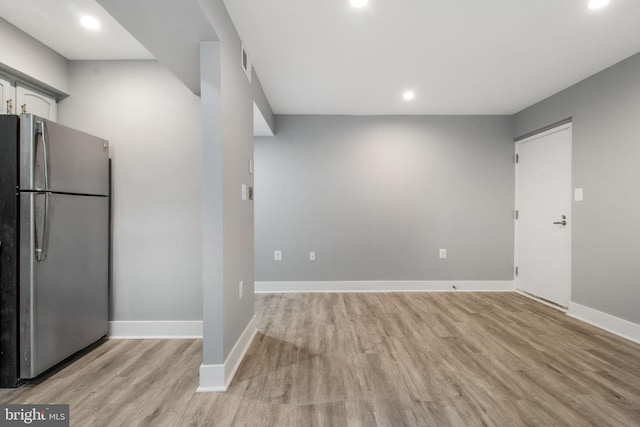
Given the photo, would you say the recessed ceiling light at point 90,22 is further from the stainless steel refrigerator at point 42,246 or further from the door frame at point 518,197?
the door frame at point 518,197

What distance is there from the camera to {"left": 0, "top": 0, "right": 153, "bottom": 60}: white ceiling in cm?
188

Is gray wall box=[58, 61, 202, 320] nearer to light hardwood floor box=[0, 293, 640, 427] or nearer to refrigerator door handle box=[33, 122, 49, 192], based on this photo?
light hardwood floor box=[0, 293, 640, 427]

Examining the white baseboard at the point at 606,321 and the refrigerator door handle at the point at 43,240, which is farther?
the white baseboard at the point at 606,321

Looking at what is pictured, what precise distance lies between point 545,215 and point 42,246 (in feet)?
16.5

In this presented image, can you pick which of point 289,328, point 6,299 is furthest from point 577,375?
point 6,299

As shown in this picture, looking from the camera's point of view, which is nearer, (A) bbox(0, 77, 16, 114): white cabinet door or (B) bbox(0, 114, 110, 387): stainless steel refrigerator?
(B) bbox(0, 114, 110, 387): stainless steel refrigerator

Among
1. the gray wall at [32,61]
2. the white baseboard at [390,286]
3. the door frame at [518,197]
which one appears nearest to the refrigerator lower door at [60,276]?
the gray wall at [32,61]

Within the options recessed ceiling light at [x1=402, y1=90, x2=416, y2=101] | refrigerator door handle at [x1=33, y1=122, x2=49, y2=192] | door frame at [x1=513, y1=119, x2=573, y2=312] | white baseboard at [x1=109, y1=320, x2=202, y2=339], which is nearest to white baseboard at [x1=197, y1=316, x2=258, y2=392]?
white baseboard at [x1=109, y1=320, x2=202, y2=339]

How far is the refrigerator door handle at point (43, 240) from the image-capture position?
183 centimetres

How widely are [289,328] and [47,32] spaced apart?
3186 millimetres

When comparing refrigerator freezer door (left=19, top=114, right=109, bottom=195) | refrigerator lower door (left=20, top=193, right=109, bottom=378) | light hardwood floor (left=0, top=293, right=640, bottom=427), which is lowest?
light hardwood floor (left=0, top=293, right=640, bottom=427)

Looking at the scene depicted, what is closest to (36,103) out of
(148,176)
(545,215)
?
(148,176)

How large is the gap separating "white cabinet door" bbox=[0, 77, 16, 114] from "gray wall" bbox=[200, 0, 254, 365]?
5.31ft

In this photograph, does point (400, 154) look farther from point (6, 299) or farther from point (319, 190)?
point (6, 299)
